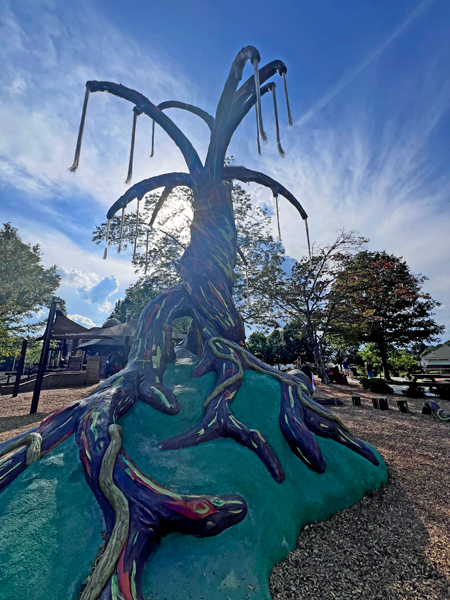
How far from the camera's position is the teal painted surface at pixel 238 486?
2.18m

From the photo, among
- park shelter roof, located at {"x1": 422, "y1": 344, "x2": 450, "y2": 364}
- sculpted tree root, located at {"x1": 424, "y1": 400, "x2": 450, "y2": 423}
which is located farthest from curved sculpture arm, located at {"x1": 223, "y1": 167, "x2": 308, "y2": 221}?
park shelter roof, located at {"x1": 422, "y1": 344, "x2": 450, "y2": 364}

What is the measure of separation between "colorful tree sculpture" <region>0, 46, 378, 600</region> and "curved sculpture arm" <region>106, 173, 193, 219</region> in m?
0.02

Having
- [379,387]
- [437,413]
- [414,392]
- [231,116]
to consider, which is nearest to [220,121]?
[231,116]

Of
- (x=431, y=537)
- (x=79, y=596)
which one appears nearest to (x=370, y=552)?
(x=431, y=537)

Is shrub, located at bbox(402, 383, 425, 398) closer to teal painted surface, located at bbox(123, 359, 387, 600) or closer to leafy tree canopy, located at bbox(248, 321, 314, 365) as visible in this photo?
teal painted surface, located at bbox(123, 359, 387, 600)

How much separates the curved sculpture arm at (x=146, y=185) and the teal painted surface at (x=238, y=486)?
3.27 m

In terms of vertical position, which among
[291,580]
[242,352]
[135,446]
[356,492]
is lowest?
[291,580]

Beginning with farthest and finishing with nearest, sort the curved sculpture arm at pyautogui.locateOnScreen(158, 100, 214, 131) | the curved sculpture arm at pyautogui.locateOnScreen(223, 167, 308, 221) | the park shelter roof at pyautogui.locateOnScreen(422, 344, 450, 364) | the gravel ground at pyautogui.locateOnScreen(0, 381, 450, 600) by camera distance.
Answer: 1. the park shelter roof at pyautogui.locateOnScreen(422, 344, 450, 364)
2. the curved sculpture arm at pyautogui.locateOnScreen(158, 100, 214, 131)
3. the curved sculpture arm at pyautogui.locateOnScreen(223, 167, 308, 221)
4. the gravel ground at pyautogui.locateOnScreen(0, 381, 450, 600)

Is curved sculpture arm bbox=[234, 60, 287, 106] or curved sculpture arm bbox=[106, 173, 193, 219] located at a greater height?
curved sculpture arm bbox=[234, 60, 287, 106]

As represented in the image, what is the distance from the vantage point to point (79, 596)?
73.8 inches

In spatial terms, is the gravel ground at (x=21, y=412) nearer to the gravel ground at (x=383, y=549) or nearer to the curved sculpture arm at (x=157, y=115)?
the gravel ground at (x=383, y=549)

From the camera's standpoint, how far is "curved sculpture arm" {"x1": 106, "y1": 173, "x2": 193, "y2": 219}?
17.6 ft

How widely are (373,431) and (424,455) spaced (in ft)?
5.72

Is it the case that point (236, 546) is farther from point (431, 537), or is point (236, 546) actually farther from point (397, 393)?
point (397, 393)
